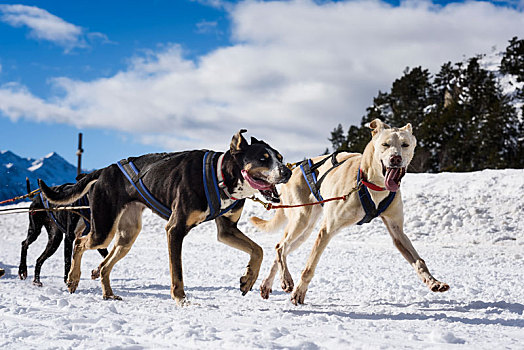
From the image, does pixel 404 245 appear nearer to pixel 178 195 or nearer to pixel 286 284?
pixel 286 284

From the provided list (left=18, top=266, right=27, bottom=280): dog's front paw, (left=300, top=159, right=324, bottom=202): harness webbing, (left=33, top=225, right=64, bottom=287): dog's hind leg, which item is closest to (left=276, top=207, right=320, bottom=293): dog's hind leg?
(left=300, top=159, right=324, bottom=202): harness webbing

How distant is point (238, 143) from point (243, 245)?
0.98 meters

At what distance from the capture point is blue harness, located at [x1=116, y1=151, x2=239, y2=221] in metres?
4.48

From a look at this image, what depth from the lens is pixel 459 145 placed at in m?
36.0

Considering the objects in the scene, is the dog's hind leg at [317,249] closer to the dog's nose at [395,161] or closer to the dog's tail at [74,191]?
the dog's nose at [395,161]

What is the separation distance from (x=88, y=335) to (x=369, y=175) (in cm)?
290

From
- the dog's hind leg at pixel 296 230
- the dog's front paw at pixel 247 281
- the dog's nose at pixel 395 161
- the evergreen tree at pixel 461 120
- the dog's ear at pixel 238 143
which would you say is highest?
the evergreen tree at pixel 461 120

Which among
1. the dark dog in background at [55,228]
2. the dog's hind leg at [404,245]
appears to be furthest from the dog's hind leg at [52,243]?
the dog's hind leg at [404,245]

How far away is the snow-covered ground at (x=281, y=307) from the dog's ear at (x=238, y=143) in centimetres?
139

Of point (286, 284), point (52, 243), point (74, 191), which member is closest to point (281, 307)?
point (286, 284)

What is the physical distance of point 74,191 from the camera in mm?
5734

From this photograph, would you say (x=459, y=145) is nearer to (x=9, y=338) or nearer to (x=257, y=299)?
(x=257, y=299)

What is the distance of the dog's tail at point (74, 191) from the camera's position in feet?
18.7

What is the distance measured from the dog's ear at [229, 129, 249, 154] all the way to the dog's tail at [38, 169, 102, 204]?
80.3 inches
